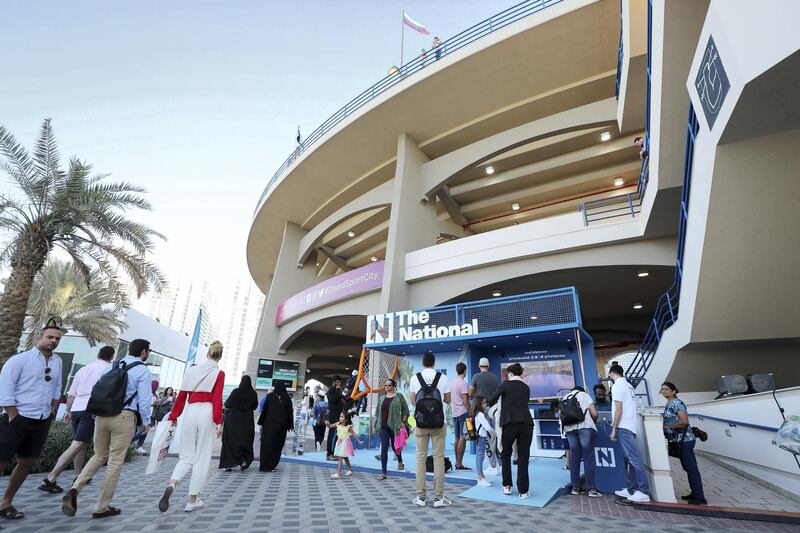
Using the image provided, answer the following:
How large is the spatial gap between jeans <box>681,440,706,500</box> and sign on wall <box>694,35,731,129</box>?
4160 mm

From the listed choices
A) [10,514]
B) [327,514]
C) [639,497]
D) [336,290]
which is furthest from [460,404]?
[336,290]

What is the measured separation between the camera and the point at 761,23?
12.4 ft

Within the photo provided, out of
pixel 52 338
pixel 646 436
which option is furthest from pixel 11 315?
pixel 646 436

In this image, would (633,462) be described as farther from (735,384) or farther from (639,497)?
(735,384)

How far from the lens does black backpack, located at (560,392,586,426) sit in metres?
5.50

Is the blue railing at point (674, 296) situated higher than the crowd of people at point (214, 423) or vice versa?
the blue railing at point (674, 296)

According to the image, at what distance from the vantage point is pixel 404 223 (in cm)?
1546

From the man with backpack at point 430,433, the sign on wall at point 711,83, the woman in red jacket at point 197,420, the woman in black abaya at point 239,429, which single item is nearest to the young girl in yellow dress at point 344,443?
the woman in black abaya at point 239,429

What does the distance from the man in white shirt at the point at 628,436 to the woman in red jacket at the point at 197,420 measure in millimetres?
4849

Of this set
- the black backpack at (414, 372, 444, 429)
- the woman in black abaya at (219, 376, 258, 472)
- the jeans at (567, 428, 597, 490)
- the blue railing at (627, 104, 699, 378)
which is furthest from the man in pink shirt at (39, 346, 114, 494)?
the blue railing at (627, 104, 699, 378)

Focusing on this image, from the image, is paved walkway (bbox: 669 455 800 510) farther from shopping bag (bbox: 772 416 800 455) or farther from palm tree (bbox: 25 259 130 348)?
palm tree (bbox: 25 259 130 348)

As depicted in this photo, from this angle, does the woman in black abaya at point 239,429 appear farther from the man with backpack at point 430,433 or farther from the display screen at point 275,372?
the display screen at point 275,372

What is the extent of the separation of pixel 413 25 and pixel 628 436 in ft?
62.7

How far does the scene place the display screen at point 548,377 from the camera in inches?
388
